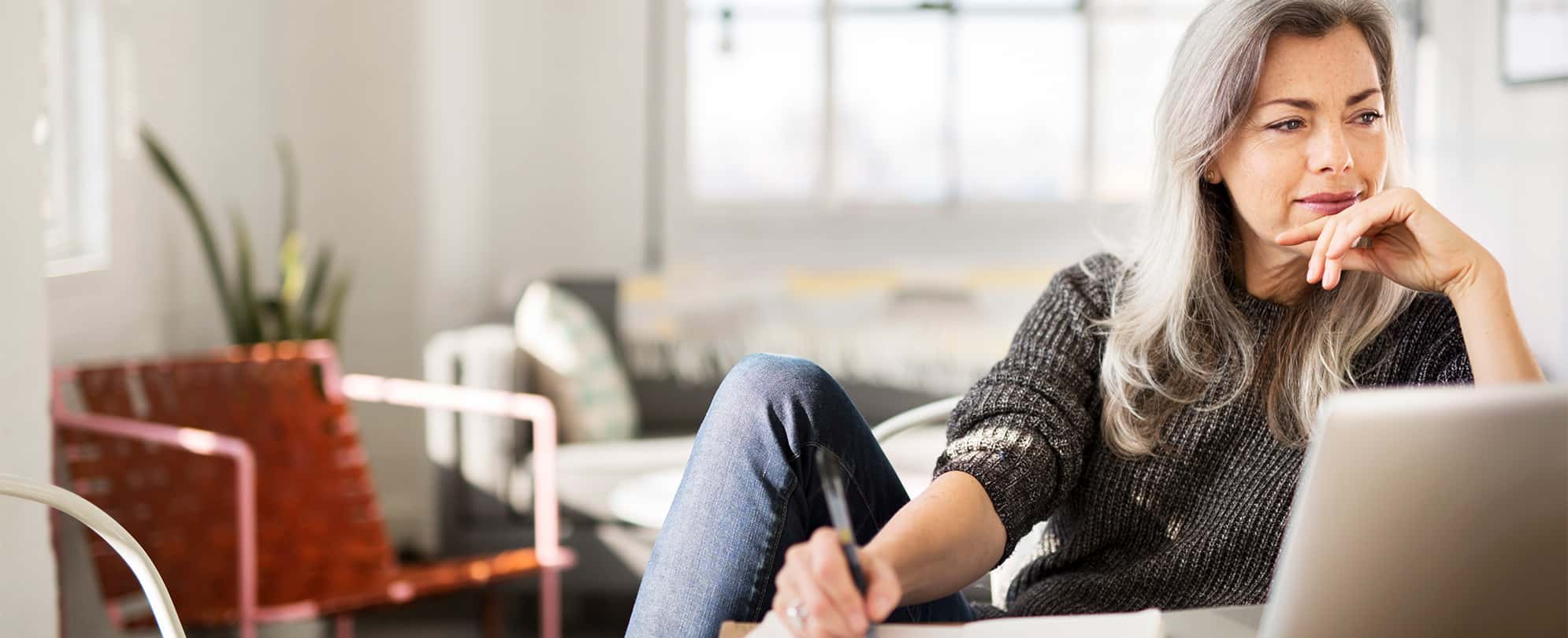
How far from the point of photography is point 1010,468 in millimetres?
1333

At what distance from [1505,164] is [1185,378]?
217cm

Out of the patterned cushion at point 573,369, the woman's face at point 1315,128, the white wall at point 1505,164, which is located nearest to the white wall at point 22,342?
the woman's face at point 1315,128

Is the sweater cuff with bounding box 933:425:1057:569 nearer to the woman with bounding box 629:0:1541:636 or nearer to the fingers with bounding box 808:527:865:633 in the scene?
the woman with bounding box 629:0:1541:636

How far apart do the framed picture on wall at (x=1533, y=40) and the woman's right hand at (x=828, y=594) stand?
241 cm

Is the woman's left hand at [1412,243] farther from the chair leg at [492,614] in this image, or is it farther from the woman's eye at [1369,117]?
the chair leg at [492,614]

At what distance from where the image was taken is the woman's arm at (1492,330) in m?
1.24

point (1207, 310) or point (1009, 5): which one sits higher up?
point (1009, 5)

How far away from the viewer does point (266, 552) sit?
2.52 m

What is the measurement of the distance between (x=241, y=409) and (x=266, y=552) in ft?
1.04

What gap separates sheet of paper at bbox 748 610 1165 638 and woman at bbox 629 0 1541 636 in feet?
0.93

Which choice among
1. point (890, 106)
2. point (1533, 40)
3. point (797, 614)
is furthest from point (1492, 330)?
point (890, 106)

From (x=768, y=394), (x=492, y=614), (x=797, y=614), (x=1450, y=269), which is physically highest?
(x=1450, y=269)

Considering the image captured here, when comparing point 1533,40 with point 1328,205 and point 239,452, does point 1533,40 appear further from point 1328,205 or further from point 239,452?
point 239,452

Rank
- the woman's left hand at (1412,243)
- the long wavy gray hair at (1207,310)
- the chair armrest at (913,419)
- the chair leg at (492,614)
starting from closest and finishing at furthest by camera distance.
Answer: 1. the woman's left hand at (1412,243)
2. the long wavy gray hair at (1207,310)
3. the chair armrest at (913,419)
4. the chair leg at (492,614)
